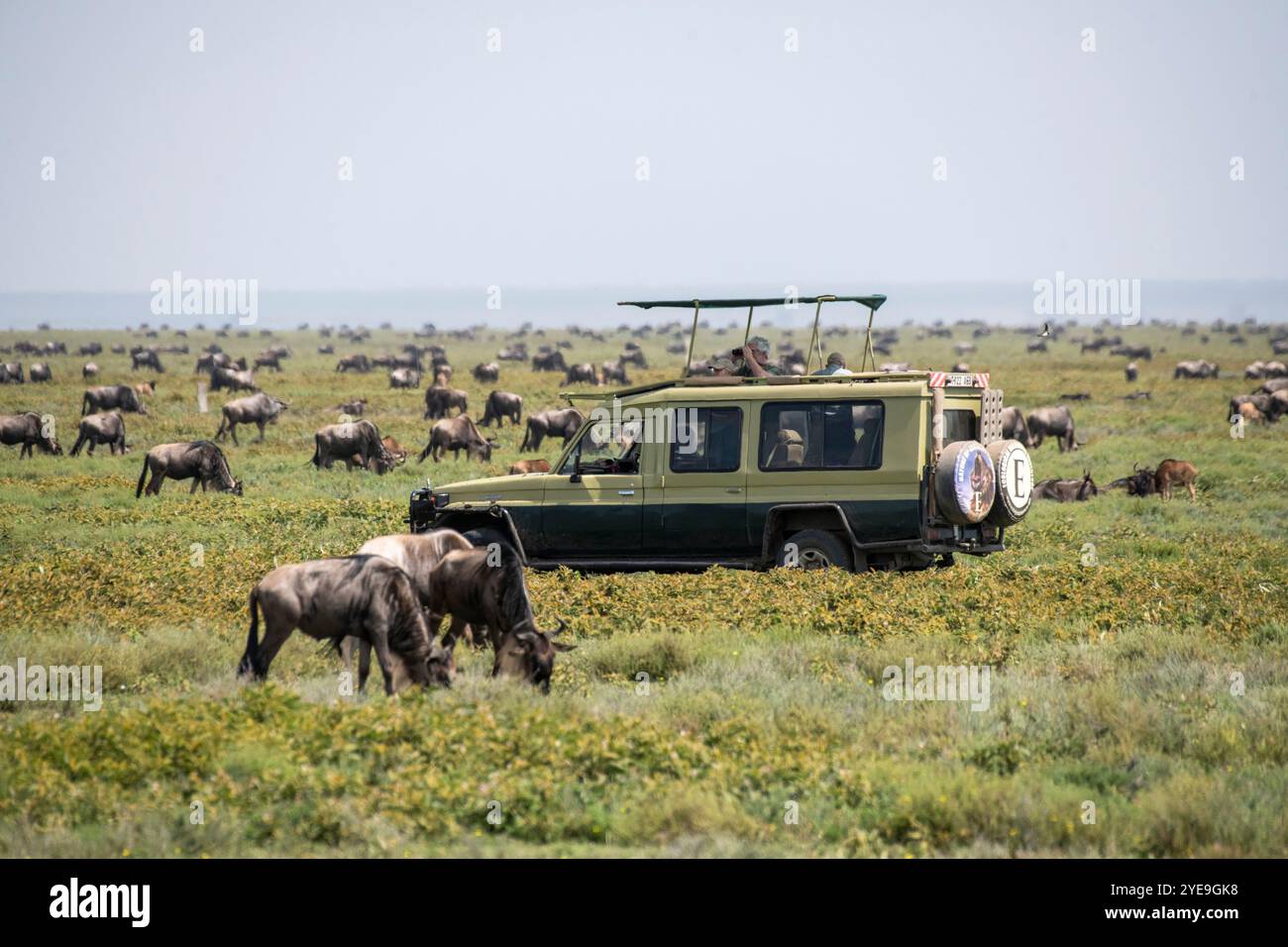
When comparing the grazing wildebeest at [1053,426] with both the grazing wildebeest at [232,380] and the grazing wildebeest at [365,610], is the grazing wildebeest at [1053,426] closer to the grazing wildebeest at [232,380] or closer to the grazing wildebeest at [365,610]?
the grazing wildebeest at [232,380]

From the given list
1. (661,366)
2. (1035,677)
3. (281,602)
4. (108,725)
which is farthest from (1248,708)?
(661,366)

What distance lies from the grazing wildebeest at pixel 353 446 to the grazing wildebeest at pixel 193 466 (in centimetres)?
440

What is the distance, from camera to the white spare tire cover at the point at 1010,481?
47.6 ft

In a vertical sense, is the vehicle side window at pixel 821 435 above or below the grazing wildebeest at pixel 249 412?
above

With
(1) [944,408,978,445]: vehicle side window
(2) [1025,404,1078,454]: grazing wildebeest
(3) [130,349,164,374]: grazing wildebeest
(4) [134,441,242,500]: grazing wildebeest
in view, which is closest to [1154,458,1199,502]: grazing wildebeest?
(2) [1025,404,1078,454]: grazing wildebeest

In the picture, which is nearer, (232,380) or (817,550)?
(817,550)

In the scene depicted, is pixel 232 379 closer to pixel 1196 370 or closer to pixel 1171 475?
pixel 1171 475

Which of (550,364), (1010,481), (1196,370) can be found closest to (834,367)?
(1010,481)

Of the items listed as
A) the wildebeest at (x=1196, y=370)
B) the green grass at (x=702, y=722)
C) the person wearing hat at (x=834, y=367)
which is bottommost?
the green grass at (x=702, y=722)

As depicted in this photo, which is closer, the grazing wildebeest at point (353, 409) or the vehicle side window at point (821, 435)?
the vehicle side window at point (821, 435)

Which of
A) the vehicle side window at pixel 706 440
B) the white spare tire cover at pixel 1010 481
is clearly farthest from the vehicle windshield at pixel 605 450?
the white spare tire cover at pixel 1010 481

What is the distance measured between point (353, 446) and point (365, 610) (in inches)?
916

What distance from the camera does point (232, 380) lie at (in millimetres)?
55031
